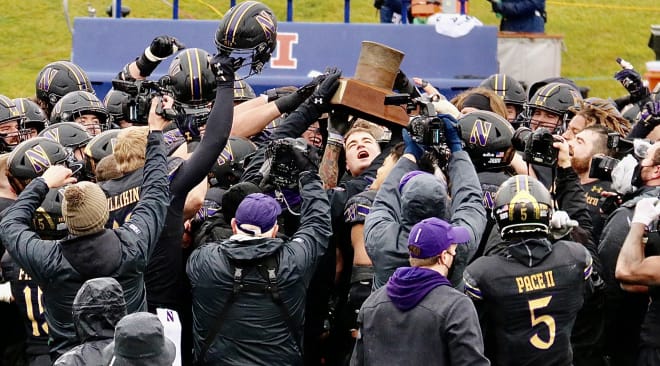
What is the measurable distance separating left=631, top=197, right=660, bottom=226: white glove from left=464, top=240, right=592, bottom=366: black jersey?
603 mm

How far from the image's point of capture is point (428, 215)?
20.0ft

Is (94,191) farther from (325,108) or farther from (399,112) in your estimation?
(399,112)

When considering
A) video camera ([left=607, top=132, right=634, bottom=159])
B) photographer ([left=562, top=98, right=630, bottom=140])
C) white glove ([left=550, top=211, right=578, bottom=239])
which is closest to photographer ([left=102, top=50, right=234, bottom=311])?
white glove ([left=550, top=211, right=578, bottom=239])

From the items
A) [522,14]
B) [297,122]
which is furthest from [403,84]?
[522,14]

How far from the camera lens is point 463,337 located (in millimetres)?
5438

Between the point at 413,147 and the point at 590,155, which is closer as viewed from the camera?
the point at 413,147

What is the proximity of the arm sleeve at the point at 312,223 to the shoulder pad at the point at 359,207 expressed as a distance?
29 cm

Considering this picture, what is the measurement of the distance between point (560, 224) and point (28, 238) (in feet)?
9.79

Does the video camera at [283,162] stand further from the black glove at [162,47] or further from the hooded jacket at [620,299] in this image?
the black glove at [162,47]

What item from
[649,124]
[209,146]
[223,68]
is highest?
[223,68]

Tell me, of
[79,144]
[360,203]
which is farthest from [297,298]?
[79,144]

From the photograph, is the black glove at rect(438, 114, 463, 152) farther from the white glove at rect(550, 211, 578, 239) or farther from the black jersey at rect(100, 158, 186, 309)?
the black jersey at rect(100, 158, 186, 309)

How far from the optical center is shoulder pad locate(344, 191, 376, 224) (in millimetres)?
7051

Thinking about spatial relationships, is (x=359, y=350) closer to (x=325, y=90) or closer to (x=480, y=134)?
(x=480, y=134)
